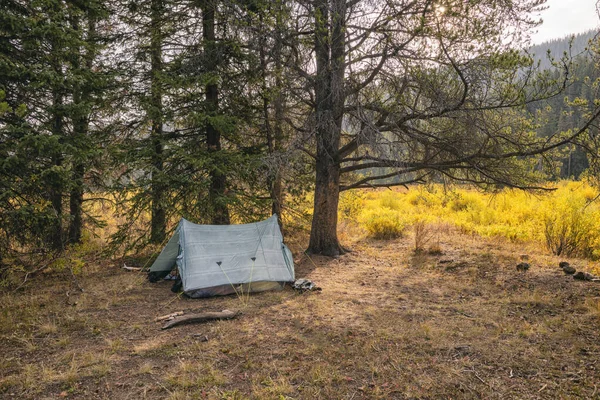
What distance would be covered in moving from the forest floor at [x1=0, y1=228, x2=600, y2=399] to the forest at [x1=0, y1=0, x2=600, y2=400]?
4 centimetres

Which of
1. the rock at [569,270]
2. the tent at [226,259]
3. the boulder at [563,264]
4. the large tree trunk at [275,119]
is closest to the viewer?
the tent at [226,259]

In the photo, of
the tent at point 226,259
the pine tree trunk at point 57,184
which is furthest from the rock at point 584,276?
the pine tree trunk at point 57,184

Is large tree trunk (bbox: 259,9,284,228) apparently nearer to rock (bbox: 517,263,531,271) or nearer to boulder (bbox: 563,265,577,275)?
rock (bbox: 517,263,531,271)

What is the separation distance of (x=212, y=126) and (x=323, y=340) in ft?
20.3

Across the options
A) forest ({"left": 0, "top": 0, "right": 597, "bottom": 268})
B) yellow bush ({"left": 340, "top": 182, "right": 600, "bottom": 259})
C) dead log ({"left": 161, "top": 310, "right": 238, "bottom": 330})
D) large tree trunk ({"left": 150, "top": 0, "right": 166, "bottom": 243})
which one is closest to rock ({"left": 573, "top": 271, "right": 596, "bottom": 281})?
yellow bush ({"left": 340, "top": 182, "right": 600, "bottom": 259})

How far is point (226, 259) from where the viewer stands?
292 inches

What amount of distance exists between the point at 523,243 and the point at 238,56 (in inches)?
359

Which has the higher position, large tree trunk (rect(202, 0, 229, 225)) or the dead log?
large tree trunk (rect(202, 0, 229, 225))

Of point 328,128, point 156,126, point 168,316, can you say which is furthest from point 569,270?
point 156,126

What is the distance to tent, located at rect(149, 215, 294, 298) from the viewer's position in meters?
7.12

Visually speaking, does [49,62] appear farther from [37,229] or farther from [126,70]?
[37,229]

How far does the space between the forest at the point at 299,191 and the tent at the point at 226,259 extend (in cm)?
32

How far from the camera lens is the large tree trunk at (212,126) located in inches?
347

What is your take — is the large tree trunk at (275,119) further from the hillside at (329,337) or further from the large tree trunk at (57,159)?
the large tree trunk at (57,159)
